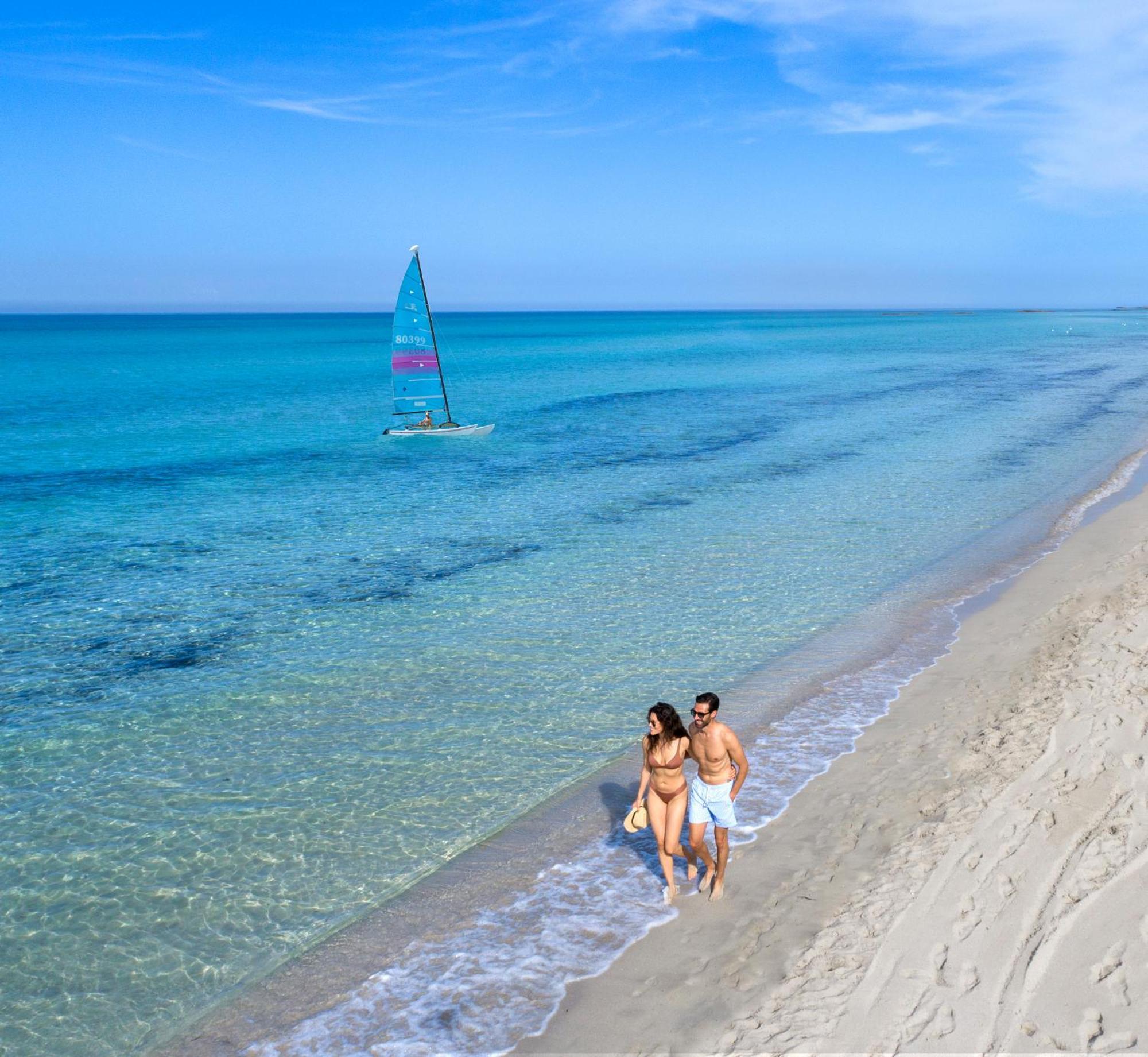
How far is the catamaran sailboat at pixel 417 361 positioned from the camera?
113ft

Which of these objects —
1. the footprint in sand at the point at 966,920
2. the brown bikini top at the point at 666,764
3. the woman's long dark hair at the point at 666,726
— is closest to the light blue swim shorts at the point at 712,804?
the brown bikini top at the point at 666,764

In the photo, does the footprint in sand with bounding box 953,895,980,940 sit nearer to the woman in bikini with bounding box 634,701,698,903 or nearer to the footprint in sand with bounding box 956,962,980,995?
the footprint in sand with bounding box 956,962,980,995

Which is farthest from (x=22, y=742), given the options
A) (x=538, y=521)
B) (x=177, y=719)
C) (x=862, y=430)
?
(x=862, y=430)

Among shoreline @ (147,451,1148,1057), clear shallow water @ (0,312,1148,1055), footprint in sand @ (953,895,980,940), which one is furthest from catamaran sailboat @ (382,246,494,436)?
footprint in sand @ (953,895,980,940)

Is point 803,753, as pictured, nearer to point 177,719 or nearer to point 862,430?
point 177,719

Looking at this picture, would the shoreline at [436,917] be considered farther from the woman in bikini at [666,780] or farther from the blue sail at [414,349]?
the blue sail at [414,349]

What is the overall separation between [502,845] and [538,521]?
510 inches

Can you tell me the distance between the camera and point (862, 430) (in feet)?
119

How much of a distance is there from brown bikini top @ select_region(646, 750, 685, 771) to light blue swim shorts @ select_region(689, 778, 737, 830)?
0.34 metres

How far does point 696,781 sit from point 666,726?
74 cm

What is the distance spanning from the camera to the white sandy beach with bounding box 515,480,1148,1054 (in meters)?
5.66

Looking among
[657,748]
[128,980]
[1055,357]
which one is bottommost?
[128,980]

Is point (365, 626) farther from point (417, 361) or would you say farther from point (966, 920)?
point (417, 361)

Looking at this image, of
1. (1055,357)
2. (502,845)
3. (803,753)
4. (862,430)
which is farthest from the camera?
(1055,357)
